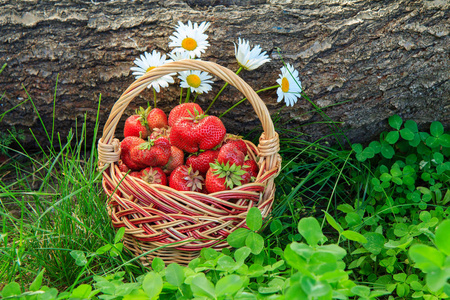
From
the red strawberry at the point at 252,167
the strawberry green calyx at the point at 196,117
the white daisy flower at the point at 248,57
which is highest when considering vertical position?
the white daisy flower at the point at 248,57

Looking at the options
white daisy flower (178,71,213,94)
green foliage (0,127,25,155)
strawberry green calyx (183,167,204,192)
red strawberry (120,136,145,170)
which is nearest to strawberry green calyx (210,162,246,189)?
strawberry green calyx (183,167,204,192)

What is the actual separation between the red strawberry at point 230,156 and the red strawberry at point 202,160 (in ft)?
0.22

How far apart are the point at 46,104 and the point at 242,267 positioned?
1.58 m

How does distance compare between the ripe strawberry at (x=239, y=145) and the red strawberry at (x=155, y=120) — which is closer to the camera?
the ripe strawberry at (x=239, y=145)

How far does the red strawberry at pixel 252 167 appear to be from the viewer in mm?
1476

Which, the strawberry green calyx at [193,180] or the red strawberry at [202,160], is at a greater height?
Answer: the red strawberry at [202,160]

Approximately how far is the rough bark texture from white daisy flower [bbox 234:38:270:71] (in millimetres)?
161

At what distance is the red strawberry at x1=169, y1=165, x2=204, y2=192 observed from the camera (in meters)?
1.43

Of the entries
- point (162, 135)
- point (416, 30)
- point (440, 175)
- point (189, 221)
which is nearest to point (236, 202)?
point (189, 221)

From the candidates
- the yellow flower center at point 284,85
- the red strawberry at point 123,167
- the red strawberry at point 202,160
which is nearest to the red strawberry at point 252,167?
the red strawberry at point 202,160

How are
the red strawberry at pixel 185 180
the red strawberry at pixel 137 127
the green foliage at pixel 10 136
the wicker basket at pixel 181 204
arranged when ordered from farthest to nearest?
1. the green foliage at pixel 10 136
2. the red strawberry at pixel 137 127
3. the red strawberry at pixel 185 180
4. the wicker basket at pixel 181 204

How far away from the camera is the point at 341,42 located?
70.4 inches

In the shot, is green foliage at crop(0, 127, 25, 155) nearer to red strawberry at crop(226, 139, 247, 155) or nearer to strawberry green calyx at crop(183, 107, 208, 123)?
strawberry green calyx at crop(183, 107, 208, 123)

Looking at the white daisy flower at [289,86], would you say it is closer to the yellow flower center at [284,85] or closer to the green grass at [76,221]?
the yellow flower center at [284,85]
